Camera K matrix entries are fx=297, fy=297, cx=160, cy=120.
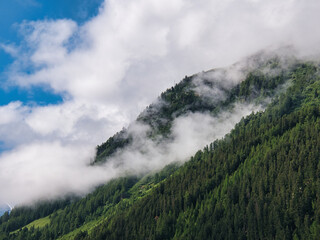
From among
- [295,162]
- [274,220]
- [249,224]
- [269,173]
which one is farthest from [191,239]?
[295,162]

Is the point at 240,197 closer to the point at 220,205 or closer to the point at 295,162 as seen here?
the point at 220,205

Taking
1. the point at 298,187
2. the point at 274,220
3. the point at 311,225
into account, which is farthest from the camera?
the point at 298,187

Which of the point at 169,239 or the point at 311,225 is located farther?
the point at 169,239

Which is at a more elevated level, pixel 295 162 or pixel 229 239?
pixel 295 162

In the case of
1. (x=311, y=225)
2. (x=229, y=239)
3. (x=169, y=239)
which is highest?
(x=169, y=239)

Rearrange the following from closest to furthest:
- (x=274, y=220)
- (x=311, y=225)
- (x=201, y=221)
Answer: (x=311, y=225) → (x=274, y=220) → (x=201, y=221)

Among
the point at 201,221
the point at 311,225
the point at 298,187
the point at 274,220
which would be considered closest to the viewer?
the point at 311,225

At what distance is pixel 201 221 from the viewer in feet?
630

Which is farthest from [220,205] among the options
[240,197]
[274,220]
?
[274,220]

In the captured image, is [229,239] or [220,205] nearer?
[229,239]

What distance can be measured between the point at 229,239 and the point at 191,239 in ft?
85.3

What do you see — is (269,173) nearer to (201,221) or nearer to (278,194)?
(278,194)

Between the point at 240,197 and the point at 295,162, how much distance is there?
141ft

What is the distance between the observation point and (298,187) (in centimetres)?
17500
